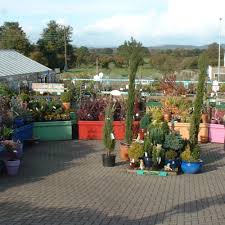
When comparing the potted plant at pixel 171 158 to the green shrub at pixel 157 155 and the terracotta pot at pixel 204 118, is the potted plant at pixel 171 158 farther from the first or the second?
the terracotta pot at pixel 204 118

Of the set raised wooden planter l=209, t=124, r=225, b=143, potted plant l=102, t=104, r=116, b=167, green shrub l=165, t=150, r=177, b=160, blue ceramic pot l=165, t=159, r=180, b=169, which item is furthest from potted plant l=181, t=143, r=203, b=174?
raised wooden planter l=209, t=124, r=225, b=143

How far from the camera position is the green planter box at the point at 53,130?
1697 cm

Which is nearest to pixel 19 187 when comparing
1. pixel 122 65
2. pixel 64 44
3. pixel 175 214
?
pixel 175 214

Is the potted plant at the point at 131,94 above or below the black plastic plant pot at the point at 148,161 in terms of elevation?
above

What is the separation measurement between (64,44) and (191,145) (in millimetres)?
58069

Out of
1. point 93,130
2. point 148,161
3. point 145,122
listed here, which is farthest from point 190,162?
point 93,130

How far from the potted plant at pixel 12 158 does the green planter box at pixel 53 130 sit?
4.53 m

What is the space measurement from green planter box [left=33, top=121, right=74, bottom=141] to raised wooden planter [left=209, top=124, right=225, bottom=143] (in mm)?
4702

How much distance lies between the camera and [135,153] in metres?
12.2

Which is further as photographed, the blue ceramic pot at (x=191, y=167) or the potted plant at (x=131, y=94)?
the potted plant at (x=131, y=94)

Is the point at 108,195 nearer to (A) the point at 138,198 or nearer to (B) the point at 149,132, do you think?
(A) the point at 138,198

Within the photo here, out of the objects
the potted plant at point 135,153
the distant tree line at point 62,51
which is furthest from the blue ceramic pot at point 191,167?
the distant tree line at point 62,51

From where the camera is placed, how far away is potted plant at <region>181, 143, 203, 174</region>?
12.1 meters

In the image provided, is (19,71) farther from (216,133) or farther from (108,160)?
(108,160)
